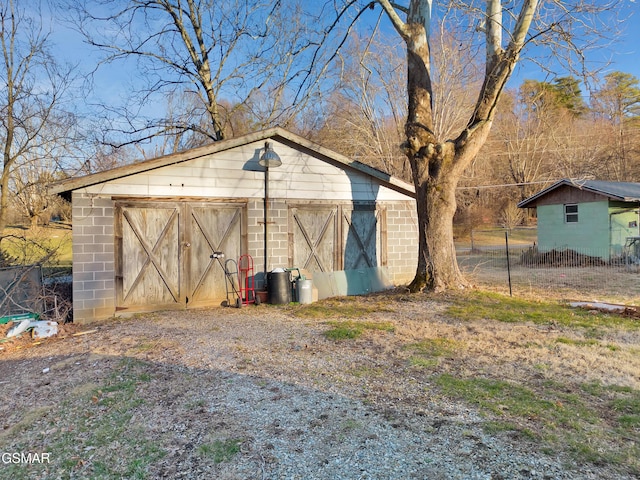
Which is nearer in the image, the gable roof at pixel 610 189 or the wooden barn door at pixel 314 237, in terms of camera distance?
the wooden barn door at pixel 314 237

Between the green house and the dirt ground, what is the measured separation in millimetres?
12659

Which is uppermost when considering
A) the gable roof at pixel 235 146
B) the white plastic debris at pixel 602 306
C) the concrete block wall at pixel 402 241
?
the gable roof at pixel 235 146

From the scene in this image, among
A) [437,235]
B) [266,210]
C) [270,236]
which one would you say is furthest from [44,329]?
[437,235]

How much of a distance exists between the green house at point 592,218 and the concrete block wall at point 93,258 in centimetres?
1578

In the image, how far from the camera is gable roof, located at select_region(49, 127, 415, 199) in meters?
7.00

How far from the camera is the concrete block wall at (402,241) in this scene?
33.0 feet

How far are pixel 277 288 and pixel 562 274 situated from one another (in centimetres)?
1106

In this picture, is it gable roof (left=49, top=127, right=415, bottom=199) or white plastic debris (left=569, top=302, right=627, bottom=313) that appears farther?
white plastic debris (left=569, top=302, right=627, bottom=313)

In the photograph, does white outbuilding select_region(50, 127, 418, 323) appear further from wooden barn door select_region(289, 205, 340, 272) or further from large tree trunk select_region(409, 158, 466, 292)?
large tree trunk select_region(409, 158, 466, 292)

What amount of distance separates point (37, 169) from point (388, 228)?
1233cm

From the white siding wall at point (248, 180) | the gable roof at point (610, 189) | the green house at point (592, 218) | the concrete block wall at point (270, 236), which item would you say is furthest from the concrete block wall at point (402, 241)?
the green house at point (592, 218)

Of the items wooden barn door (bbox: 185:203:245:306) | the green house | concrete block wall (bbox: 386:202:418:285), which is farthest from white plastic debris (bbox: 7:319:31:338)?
the green house

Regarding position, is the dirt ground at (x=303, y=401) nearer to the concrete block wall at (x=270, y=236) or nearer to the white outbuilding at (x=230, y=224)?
the white outbuilding at (x=230, y=224)

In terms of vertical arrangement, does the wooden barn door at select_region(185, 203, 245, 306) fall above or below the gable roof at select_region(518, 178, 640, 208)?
below
